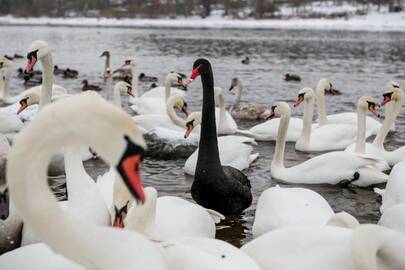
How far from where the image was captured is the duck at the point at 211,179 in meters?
6.41

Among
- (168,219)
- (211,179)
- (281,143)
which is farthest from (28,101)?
(168,219)

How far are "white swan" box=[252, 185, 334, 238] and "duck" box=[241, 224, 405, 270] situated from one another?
1021mm

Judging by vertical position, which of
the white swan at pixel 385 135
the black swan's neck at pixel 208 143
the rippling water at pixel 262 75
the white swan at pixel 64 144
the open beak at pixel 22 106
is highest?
the white swan at pixel 64 144

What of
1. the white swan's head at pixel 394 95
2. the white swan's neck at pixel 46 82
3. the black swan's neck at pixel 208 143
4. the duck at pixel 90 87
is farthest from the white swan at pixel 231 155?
the duck at pixel 90 87

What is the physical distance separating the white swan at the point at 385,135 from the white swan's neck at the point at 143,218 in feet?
16.6

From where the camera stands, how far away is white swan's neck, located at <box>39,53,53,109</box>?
832 centimetres

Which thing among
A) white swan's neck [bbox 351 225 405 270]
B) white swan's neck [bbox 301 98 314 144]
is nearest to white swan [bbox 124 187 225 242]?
white swan's neck [bbox 351 225 405 270]

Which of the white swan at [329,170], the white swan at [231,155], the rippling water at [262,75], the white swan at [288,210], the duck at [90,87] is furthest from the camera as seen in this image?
the duck at [90,87]

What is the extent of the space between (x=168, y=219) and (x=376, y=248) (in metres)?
1.82

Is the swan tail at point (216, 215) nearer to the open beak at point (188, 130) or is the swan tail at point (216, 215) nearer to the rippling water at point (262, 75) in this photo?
the rippling water at point (262, 75)

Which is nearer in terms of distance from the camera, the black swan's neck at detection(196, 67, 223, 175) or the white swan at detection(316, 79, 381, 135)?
the black swan's neck at detection(196, 67, 223, 175)

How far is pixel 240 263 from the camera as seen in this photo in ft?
12.1

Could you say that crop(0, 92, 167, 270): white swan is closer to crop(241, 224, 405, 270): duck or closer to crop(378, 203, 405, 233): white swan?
crop(241, 224, 405, 270): duck

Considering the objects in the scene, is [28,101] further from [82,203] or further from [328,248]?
[328,248]
